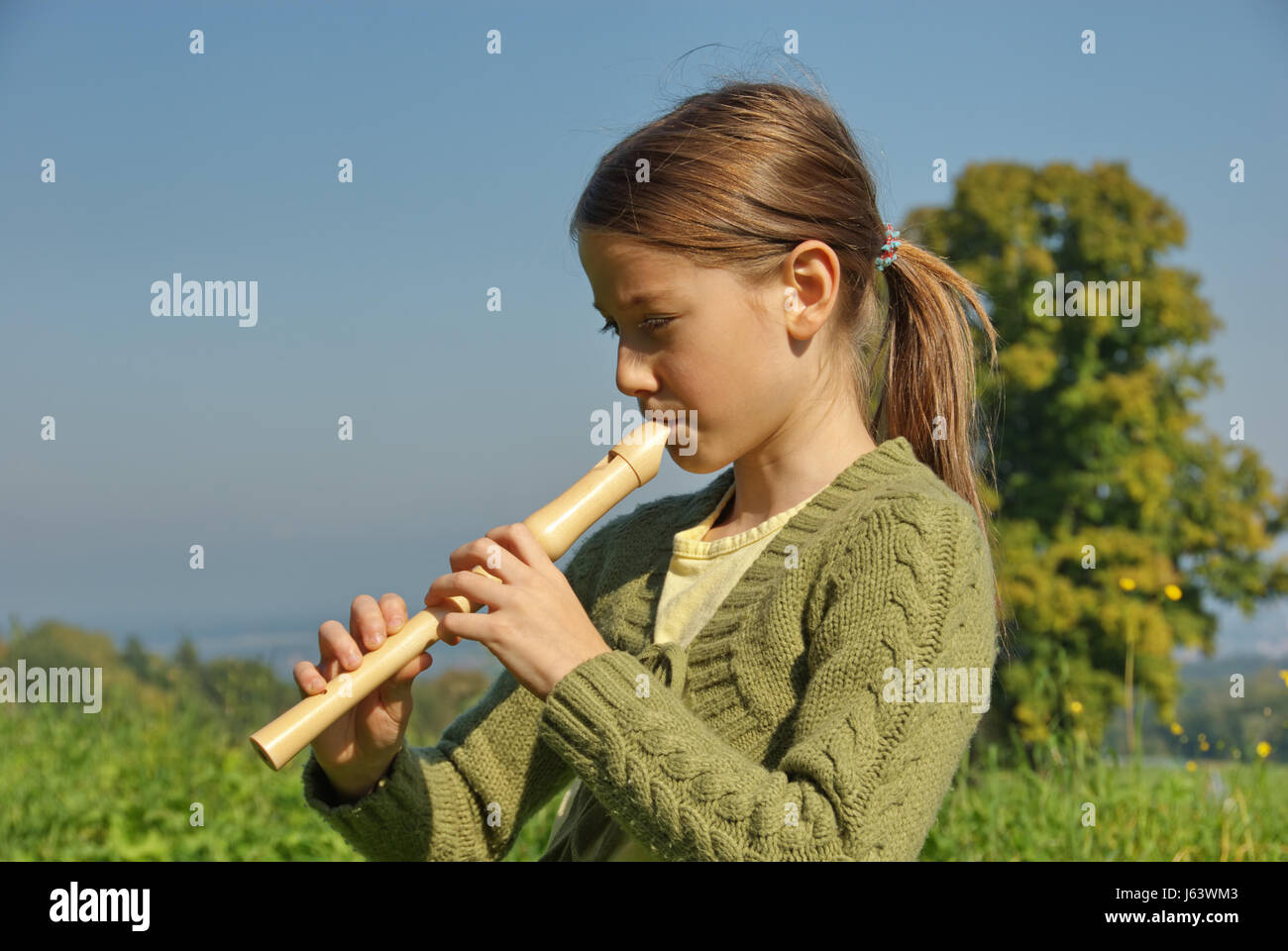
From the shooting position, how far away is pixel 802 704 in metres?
1.94

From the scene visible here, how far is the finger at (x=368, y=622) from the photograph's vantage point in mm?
2184

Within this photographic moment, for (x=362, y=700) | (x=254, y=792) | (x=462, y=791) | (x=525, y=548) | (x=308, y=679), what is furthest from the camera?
(x=254, y=792)

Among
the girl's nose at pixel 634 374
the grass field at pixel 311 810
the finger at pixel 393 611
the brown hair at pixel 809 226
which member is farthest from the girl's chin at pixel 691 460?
the grass field at pixel 311 810

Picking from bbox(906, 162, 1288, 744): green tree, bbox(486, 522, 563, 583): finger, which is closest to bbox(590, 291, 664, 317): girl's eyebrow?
bbox(486, 522, 563, 583): finger

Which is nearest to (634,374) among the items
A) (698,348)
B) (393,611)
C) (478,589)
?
(698,348)

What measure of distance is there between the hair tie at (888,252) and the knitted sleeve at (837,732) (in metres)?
0.71

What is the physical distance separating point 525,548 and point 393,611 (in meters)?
0.32

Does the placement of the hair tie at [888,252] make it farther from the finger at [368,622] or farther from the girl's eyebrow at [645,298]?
the finger at [368,622]

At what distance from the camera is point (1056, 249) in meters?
14.8

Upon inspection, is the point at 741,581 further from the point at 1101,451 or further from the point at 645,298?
the point at 1101,451
